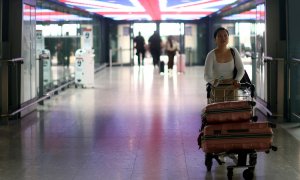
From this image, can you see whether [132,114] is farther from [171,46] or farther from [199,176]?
[171,46]

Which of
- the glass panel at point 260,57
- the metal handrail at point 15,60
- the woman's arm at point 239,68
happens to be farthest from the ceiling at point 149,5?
the woman's arm at point 239,68

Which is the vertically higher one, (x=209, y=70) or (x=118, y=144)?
(x=209, y=70)

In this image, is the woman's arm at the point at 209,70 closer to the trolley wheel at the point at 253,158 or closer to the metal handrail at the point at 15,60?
the trolley wheel at the point at 253,158

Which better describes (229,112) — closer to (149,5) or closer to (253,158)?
(253,158)

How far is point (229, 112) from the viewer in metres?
5.89

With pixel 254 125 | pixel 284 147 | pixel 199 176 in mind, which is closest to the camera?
pixel 254 125

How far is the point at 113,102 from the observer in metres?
13.8

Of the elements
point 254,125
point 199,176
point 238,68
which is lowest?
point 199,176

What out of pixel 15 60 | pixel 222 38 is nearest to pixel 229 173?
pixel 222 38

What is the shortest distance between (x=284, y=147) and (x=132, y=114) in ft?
14.3

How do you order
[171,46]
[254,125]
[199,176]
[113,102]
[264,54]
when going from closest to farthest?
[254,125]
[199,176]
[264,54]
[113,102]
[171,46]

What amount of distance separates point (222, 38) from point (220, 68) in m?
0.35

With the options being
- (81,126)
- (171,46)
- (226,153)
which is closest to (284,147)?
(226,153)

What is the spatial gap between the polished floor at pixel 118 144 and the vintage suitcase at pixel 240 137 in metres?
0.49
